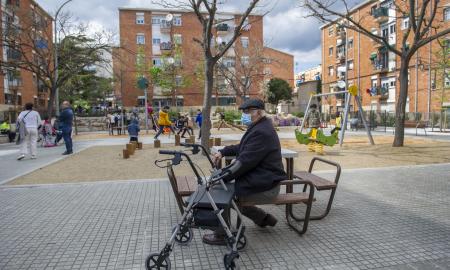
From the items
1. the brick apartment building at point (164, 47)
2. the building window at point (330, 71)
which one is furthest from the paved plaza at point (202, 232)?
the building window at point (330, 71)

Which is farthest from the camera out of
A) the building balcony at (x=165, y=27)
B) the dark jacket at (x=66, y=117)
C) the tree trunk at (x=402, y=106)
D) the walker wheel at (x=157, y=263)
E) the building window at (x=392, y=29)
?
the building balcony at (x=165, y=27)

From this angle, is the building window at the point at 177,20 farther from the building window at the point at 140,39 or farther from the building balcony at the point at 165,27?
the building window at the point at 140,39

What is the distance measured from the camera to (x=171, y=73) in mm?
47094

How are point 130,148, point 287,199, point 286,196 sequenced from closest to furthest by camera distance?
point 287,199
point 286,196
point 130,148

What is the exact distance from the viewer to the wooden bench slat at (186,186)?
4589mm

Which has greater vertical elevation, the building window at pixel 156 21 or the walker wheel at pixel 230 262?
the building window at pixel 156 21

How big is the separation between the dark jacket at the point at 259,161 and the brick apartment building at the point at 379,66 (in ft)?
105

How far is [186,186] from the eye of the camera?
4.88m

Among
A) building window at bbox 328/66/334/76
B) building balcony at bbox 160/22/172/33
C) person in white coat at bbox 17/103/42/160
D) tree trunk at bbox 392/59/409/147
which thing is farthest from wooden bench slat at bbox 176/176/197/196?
building window at bbox 328/66/334/76

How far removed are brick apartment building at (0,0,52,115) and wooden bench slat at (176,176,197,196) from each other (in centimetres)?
2077

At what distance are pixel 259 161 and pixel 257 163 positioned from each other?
0.03 m

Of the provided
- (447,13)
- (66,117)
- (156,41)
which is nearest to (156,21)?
(156,41)

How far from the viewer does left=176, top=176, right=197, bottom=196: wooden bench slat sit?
181 inches

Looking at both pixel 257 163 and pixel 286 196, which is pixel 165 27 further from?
pixel 257 163
